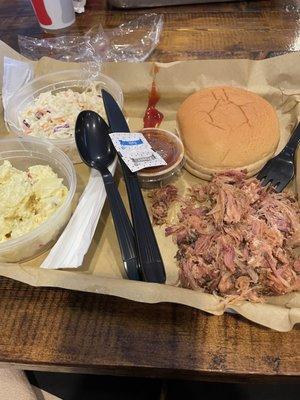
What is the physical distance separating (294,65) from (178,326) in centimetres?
133

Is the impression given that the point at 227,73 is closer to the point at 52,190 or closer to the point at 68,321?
the point at 52,190

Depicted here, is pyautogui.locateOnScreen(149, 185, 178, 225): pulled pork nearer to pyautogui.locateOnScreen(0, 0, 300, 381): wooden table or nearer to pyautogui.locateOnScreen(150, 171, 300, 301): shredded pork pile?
pyautogui.locateOnScreen(150, 171, 300, 301): shredded pork pile

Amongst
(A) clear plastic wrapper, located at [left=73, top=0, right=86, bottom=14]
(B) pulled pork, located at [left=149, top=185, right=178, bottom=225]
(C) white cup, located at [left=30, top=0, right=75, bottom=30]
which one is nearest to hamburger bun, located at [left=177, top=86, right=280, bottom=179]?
(B) pulled pork, located at [left=149, top=185, right=178, bottom=225]

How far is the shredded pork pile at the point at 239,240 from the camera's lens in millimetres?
1120

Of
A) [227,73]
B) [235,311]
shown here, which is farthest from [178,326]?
[227,73]

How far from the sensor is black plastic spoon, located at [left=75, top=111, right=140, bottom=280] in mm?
1236

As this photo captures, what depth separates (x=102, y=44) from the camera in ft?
7.15

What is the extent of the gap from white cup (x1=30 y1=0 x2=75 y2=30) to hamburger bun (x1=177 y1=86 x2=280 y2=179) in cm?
121

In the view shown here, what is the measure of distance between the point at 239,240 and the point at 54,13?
1.92 metres

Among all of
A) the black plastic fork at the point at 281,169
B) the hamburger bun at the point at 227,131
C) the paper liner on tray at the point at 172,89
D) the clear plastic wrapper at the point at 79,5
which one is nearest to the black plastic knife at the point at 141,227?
the paper liner on tray at the point at 172,89

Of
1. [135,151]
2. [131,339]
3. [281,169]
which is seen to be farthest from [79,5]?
[131,339]

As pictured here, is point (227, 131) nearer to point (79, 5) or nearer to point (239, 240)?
point (239, 240)

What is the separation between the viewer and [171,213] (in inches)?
57.7

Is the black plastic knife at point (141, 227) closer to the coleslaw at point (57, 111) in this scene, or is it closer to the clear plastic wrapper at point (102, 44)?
the coleslaw at point (57, 111)
